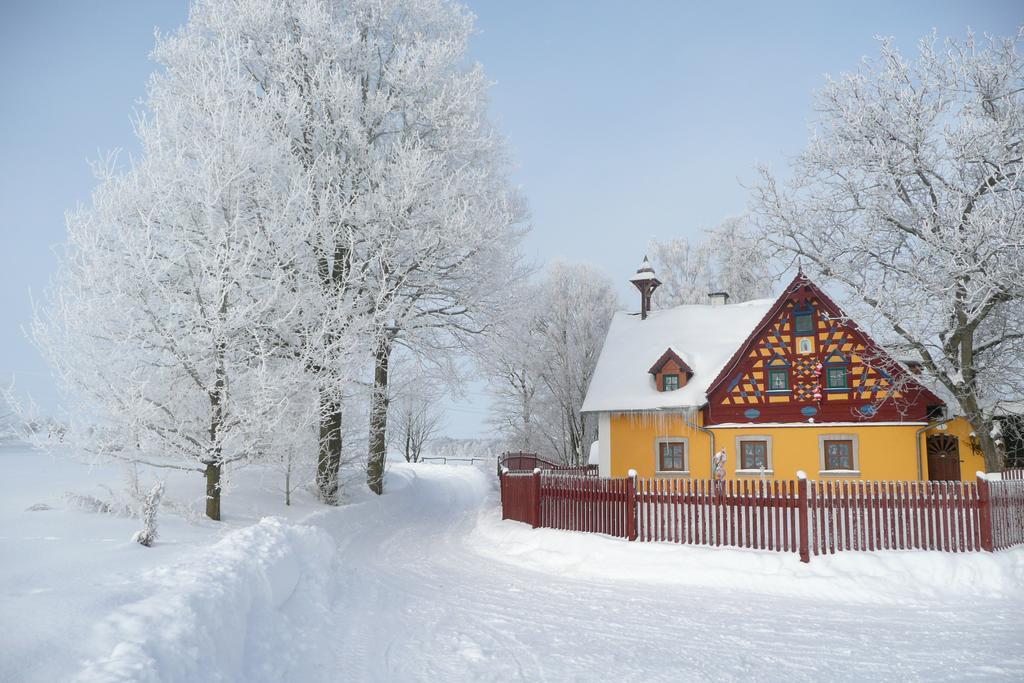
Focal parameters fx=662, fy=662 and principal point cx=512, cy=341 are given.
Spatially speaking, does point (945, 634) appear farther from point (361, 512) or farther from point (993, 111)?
point (993, 111)

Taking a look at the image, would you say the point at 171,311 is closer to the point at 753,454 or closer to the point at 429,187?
the point at 429,187

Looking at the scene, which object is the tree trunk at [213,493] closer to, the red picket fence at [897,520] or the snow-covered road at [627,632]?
the snow-covered road at [627,632]

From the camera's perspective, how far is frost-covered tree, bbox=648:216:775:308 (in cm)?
3756

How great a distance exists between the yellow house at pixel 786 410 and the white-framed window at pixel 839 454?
0.03 meters

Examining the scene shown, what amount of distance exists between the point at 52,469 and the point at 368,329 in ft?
28.4

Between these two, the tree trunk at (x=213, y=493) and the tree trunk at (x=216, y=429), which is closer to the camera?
the tree trunk at (x=216, y=429)

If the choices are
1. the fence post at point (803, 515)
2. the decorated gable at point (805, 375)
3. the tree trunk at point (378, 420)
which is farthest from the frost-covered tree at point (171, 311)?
the decorated gable at point (805, 375)

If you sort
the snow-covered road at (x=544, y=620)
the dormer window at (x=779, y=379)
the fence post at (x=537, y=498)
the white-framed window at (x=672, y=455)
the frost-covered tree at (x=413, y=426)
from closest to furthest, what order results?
the snow-covered road at (x=544, y=620)
the fence post at (x=537, y=498)
the dormer window at (x=779, y=379)
the white-framed window at (x=672, y=455)
the frost-covered tree at (x=413, y=426)

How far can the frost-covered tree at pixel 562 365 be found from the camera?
34531mm

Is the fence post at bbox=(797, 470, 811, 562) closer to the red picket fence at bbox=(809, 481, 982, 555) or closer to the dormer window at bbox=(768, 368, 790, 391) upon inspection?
the red picket fence at bbox=(809, 481, 982, 555)

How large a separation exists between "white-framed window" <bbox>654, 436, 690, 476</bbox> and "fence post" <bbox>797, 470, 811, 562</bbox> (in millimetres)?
10463

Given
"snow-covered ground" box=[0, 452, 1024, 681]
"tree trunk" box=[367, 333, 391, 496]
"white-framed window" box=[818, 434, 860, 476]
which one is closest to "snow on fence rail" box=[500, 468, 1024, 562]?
"snow-covered ground" box=[0, 452, 1024, 681]

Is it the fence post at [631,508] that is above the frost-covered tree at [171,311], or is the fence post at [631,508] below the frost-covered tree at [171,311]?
below

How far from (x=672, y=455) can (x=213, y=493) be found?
48.8 ft
